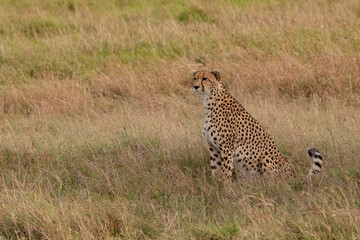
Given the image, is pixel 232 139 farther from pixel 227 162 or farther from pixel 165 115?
pixel 165 115

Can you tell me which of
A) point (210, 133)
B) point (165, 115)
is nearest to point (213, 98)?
point (210, 133)

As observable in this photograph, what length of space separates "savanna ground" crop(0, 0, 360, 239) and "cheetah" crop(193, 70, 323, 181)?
155 millimetres

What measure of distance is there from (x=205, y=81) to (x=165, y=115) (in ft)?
5.18

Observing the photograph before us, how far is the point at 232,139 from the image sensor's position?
4117mm

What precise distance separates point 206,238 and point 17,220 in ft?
3.31

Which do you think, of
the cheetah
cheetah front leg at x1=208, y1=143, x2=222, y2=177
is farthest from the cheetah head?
cheetah front leg at x1=208, y1=143, x2=222, y2=177

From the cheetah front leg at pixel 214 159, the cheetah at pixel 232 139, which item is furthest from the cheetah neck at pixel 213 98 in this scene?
the cheetah front leg at pixel 214 159

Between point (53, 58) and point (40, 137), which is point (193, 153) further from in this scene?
point (53, 58)

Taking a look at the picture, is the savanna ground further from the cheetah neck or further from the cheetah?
the cheetah neck

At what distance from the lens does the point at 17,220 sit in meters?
3.33

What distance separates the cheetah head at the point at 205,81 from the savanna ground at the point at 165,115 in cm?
46

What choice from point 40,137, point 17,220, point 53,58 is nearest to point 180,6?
point 53,58

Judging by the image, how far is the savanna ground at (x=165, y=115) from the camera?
3289 millimetres

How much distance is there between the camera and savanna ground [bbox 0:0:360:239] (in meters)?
3.29
